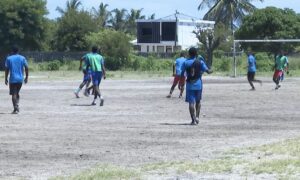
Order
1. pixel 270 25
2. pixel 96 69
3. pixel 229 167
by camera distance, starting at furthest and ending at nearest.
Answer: pixel 270 25 < pixel 96 69 < pixel 229 167

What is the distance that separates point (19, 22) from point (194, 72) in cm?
6225

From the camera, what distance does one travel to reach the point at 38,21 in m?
80.2

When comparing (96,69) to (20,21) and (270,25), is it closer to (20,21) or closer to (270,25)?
(270,25)

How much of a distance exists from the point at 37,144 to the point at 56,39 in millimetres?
75530

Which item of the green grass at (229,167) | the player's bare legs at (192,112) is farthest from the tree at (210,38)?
the green grass at (229,167)

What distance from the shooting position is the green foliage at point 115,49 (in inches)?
2815

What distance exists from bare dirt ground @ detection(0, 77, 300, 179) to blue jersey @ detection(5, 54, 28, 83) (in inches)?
37.2

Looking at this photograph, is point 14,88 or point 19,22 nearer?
point 14,88

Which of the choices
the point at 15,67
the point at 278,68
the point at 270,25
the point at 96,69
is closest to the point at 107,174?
the point at 15,67

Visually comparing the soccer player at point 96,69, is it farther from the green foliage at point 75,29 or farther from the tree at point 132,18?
the tree at point 132,18

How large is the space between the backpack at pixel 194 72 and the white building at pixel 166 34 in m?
86.6

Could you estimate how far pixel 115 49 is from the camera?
7200 cm

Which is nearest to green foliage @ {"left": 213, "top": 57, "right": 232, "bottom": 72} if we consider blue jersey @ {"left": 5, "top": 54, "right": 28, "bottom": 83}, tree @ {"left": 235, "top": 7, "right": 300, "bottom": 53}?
tree @ {"left": 235, "top": 7, "right": 300, "bottom": 53}

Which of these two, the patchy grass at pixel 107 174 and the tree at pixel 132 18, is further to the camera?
the tree at pixel 132 18
